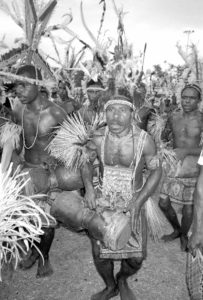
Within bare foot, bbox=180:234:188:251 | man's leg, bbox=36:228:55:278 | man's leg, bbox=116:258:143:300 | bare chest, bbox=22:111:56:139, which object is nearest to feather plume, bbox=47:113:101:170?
bare chest, bbox=22:111:56:139

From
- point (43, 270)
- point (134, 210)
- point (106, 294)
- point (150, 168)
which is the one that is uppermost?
point (150, 168)

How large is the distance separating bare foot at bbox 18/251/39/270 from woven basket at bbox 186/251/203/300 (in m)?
2.06

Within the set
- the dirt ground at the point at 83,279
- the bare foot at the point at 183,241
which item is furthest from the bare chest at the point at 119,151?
the bare foot at the point at 183,241

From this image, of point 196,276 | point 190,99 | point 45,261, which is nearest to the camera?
point 196,276

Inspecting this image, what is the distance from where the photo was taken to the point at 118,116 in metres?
2.92

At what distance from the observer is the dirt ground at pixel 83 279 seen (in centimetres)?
332

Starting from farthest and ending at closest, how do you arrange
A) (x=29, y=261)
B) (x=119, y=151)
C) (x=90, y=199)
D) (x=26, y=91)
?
(x=29, y=261) < (x=26, y=91) < (x=119, y=151) < (x=90, y=199)

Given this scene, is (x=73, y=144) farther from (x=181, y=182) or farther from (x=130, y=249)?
(x=181, y=182)

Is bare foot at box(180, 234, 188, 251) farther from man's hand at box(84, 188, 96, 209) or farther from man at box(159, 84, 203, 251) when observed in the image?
man's hand at box(84, 188, 96, 209)

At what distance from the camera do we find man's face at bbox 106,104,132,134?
2.93m

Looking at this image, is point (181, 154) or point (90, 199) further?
point (181, 154)

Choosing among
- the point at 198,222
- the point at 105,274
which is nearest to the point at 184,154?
the point at 105,274

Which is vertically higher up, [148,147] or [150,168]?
[148,147]

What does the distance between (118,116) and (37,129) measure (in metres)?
1.19
